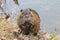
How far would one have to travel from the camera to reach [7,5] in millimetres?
10359

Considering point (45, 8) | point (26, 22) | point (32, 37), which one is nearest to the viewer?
point (26, 22)

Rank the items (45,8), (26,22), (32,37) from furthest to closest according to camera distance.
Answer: (45,8)
(32,37)
(26,22)

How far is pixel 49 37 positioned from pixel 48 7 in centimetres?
368

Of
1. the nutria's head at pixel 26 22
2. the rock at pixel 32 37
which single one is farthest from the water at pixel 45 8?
the nutria's head at pixel 26 22

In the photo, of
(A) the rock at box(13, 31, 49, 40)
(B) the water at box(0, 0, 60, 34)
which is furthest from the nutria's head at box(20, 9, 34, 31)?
(B) the water at box(0, 0, 60, 34)

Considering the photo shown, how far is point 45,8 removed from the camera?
10766mm

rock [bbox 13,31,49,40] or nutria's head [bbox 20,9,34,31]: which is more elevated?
nutria's head [bbox 20,9,34,31]

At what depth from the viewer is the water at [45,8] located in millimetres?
9930

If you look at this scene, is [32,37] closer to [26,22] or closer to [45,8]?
[26,22]

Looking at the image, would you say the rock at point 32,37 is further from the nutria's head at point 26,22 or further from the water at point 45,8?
the water at point 45,8

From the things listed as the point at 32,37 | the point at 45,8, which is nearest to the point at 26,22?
the point at 32,37

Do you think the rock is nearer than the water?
Yes

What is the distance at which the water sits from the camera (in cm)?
993

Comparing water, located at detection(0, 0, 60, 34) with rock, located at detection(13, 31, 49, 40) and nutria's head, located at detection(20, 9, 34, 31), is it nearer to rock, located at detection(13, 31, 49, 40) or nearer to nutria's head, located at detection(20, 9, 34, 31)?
rock, located at detection(13, 31, 49, 40)
